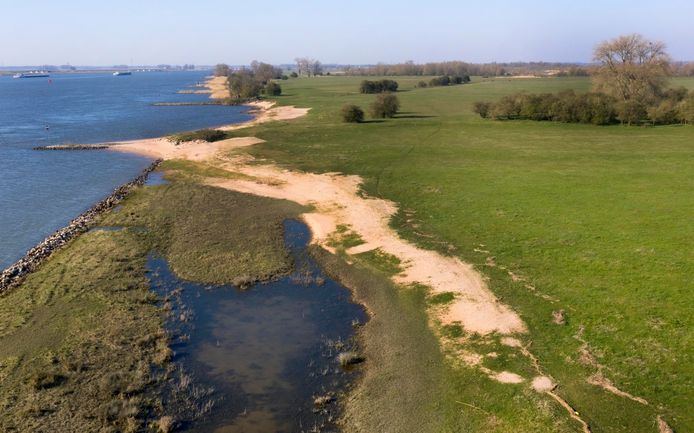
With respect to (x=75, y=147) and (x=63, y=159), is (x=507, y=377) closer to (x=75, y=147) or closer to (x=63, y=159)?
(x=63, y=159)

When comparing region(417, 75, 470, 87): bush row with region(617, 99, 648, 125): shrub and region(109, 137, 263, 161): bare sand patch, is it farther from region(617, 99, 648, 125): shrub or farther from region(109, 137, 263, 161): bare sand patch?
region(109, 137, 263, 161): bare sand patch

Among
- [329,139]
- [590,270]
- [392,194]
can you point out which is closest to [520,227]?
[590,270]

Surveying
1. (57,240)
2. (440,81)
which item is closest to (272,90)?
(440,81)

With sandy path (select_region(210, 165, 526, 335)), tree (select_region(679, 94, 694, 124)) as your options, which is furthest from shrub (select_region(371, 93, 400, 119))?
tree (select_region(679, 94, 694, 124))

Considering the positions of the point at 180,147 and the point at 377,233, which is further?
the point at 180,147

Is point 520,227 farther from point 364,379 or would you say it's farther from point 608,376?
point 364,379

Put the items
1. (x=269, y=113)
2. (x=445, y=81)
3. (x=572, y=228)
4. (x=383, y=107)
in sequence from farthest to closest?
(x=445, y=81), (x=269, y=113), (x=383, y=107), (x=572, y=228)

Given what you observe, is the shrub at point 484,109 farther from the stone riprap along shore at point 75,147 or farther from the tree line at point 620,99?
the stone riprap along shore at point 75,147

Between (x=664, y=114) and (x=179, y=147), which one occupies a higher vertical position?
(x=664, y=114)
